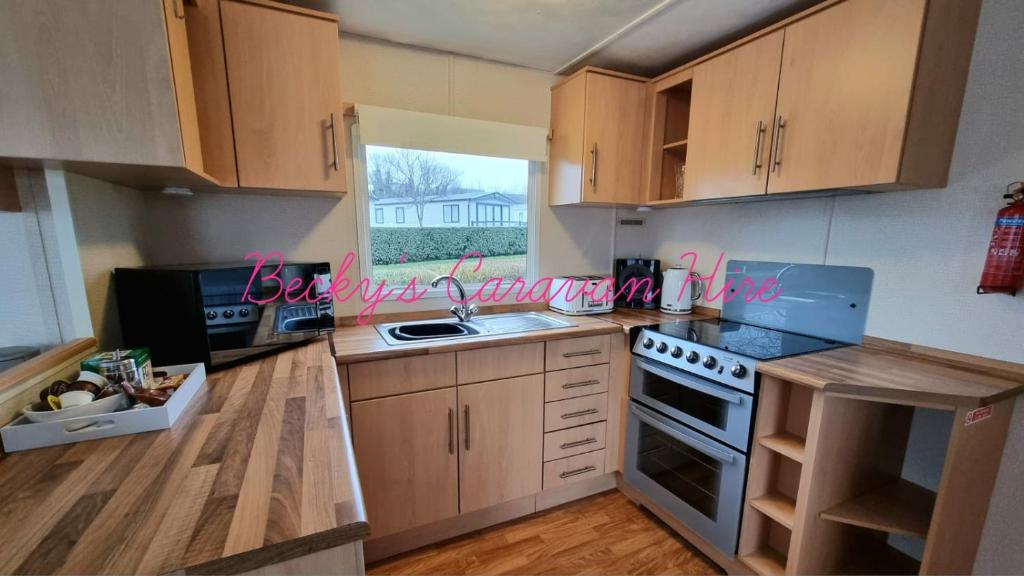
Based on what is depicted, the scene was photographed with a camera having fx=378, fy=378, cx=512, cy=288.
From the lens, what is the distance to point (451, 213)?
222 cm

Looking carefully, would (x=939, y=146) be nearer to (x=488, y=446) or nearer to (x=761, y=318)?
(x=761, y=318)

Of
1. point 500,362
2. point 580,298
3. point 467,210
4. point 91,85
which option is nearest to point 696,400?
point 580,298

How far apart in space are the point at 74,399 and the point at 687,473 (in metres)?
2.16

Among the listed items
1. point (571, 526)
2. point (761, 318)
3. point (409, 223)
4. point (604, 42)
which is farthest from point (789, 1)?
point (571, 526)

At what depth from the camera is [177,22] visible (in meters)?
1.08

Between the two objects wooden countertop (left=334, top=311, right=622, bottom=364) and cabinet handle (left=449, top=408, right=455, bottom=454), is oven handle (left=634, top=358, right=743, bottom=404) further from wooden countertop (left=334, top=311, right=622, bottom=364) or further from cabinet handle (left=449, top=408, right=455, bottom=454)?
cabinet handle (left=449, top=408, right=455, bottom=454)

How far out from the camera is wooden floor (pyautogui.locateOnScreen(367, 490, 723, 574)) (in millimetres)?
1623

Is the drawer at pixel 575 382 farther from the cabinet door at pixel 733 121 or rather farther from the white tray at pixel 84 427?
the white tray at pixel 84 427

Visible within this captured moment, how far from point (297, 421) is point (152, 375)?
56cm

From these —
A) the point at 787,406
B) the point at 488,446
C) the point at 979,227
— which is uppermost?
the point at 979,227

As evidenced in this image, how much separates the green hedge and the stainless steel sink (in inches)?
15.4

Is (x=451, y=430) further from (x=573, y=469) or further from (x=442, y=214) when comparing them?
(x=442, y=214)

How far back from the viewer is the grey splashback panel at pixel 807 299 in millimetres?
1664

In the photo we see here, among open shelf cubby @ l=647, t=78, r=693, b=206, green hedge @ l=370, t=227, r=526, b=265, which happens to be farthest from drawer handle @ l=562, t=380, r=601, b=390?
open shelf cubby @ l=647, t=78, r=693, b=206
